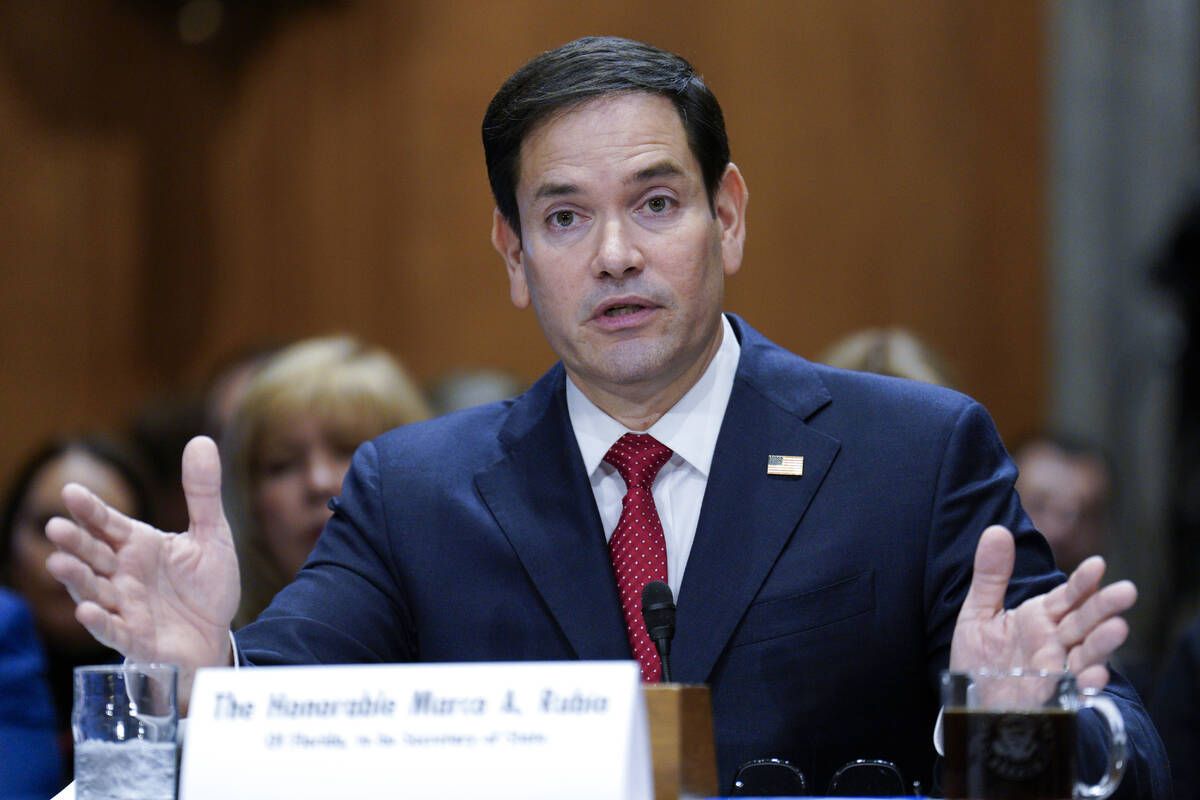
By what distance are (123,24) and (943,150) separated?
3093 millimetres

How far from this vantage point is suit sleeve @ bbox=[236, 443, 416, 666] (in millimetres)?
2221

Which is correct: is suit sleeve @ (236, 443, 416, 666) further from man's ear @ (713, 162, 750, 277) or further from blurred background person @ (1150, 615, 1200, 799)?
blurred background person @ (1150, 615, 1200, 799)

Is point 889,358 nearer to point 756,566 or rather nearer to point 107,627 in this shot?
point 756,566

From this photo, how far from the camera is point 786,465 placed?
2422 mm

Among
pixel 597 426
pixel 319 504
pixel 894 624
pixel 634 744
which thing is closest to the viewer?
pixel 634 744

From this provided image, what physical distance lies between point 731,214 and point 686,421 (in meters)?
0.40

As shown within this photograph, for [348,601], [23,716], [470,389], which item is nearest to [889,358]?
[470,389]

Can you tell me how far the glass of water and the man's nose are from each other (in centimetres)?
100

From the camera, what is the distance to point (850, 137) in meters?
5.75

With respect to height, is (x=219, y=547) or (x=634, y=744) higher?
(x=219, y=547)

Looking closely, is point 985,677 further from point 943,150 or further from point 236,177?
point 236,177

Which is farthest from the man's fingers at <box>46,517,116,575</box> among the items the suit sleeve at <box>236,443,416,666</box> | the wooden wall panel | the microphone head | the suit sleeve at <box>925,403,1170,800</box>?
the wooden wall panel

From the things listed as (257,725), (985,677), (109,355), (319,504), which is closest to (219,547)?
(257,725)

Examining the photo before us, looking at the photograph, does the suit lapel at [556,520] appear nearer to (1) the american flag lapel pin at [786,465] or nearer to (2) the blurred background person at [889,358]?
(1) the american flag lapel pin at [786,465]
